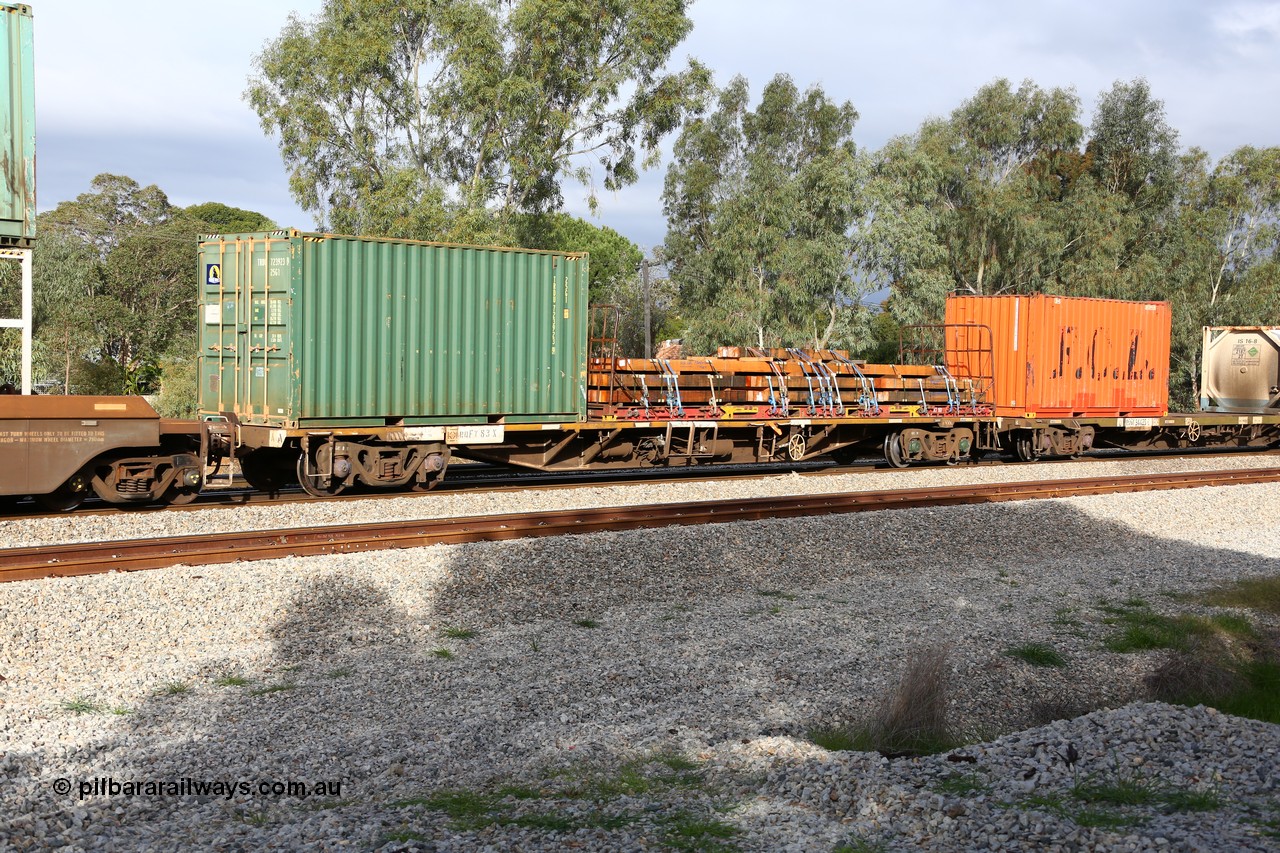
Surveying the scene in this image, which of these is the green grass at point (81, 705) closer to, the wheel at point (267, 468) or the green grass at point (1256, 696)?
the green grass at point (1256, 696)

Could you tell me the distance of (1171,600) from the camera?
967 centimetres

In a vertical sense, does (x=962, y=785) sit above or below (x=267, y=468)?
below

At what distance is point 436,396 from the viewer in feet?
48.9

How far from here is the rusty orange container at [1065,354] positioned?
843 inches

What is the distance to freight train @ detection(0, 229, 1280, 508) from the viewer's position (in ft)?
41.1

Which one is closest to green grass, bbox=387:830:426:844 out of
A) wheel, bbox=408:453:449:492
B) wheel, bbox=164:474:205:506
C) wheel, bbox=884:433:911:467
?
wheel, bbox=164:474:205:506

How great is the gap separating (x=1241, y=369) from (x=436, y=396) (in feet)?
74.2

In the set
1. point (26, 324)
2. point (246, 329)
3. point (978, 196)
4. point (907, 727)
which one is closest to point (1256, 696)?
point (907, 727)

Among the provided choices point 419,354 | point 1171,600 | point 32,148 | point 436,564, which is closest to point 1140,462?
point 1171,600

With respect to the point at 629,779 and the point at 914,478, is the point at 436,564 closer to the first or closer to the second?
the point at 629,779

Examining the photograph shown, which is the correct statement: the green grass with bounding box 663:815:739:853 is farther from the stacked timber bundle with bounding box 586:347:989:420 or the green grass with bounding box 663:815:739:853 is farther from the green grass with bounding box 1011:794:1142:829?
the stacked timber bundle with bounding box 586:347:989:420

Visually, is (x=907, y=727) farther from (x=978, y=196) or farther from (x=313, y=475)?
(x=978, y=196)

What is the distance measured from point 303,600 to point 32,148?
9086 mm

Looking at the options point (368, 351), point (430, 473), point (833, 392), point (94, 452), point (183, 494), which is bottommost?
point (183, 494)
